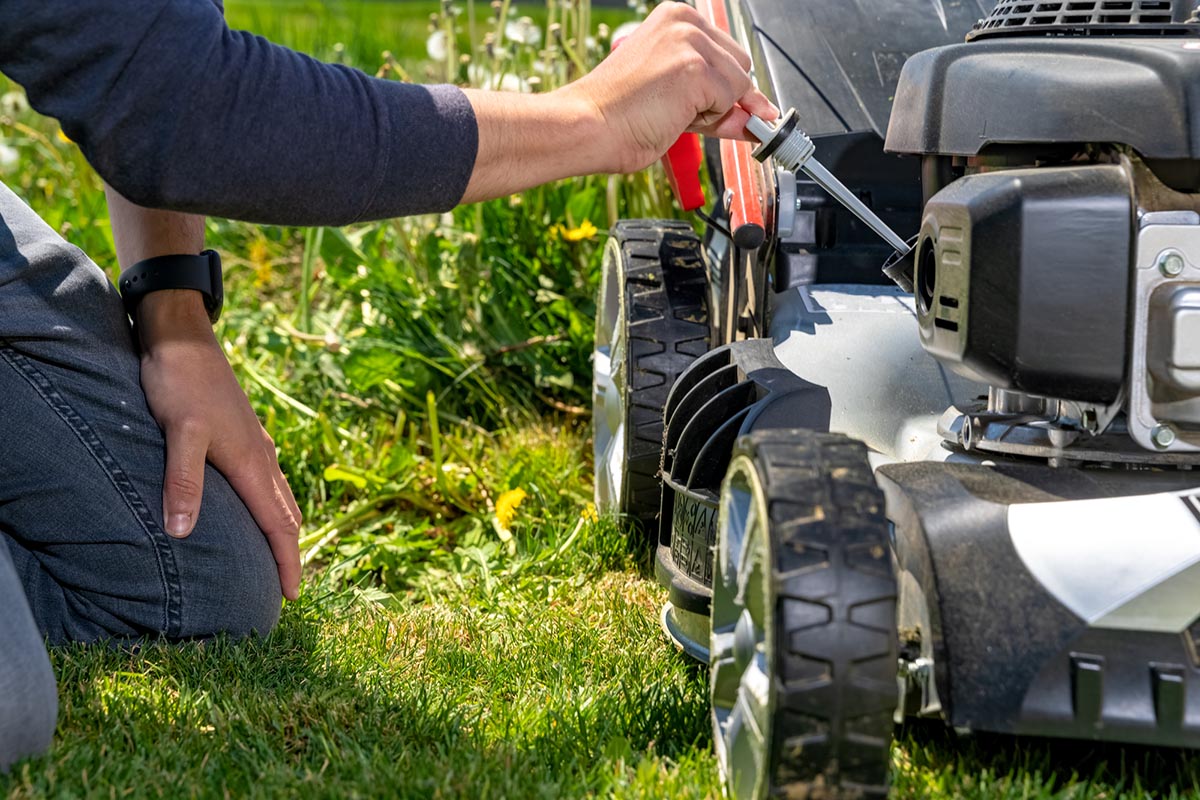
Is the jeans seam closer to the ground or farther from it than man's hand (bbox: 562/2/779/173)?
closer to the ground

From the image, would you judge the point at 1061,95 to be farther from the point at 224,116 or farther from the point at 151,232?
the point at 151,232

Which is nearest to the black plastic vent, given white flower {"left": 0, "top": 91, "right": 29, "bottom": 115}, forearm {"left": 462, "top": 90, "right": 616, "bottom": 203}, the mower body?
the mower body

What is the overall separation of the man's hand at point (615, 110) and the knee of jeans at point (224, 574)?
52 centimetres

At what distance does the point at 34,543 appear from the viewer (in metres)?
1.58

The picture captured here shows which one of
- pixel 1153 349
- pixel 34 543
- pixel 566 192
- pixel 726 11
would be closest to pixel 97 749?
pixel 34 543

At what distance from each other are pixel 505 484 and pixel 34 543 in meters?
0.78

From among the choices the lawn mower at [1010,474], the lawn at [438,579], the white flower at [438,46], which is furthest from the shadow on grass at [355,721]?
the white flower at [438,46]

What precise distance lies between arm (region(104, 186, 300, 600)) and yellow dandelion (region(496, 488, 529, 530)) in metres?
0.46

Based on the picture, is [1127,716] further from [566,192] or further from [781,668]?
[566,192]

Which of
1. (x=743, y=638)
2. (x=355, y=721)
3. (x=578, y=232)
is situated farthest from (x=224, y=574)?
(x=578, y=232)

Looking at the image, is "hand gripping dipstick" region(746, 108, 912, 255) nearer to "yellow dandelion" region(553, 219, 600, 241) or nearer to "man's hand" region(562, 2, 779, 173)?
"man's hand" region(562, 2, 779, 173)

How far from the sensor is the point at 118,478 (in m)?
1.57

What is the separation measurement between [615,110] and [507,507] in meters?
0.90

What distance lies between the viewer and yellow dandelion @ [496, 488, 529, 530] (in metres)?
2.11
